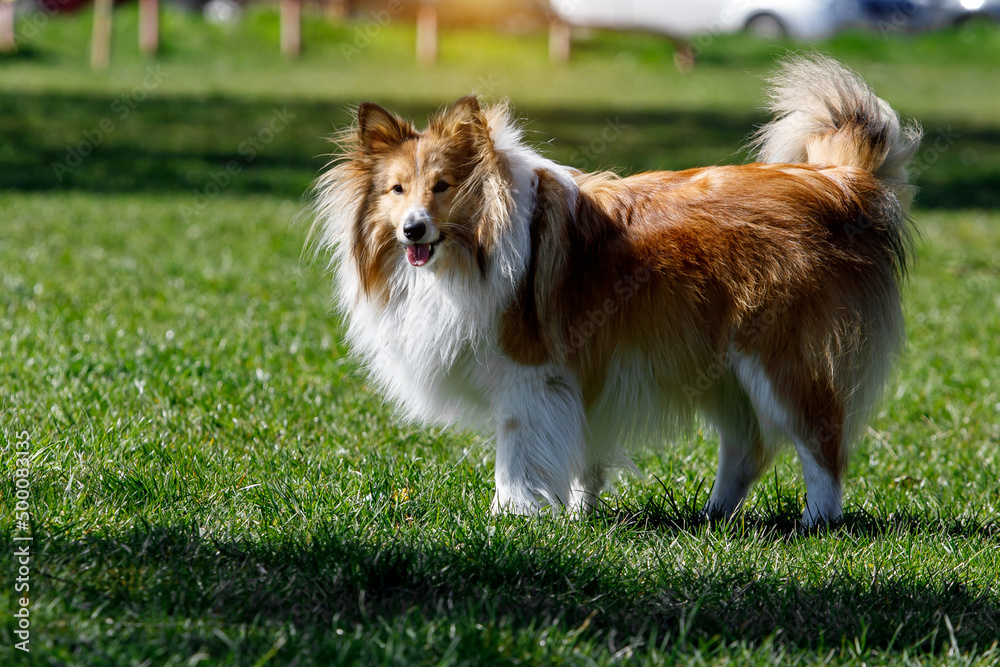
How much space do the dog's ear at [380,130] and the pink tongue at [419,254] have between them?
48 cm

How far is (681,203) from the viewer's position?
4059 millimetres

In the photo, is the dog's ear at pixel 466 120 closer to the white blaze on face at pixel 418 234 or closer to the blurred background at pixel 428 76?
the white blaze on face at pixel 418 234

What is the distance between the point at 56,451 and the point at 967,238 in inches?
390

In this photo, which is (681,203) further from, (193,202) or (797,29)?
(797,29)

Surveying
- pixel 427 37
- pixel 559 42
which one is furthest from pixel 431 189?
pixel 559 42

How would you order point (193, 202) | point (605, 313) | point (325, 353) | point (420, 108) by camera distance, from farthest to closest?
point (420, 108)
point (193, 202)
point (325, 353)
point (605, 313)

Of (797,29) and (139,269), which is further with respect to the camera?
(797,29)

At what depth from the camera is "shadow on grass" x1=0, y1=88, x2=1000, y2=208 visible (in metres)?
13.2

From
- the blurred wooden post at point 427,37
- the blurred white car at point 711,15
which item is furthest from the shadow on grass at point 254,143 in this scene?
the blurred white car at point 711,15

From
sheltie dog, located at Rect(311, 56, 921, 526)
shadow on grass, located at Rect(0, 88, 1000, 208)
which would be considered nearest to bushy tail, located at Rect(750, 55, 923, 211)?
sheltie dog, located at Rect(311, 56, 921, 526)

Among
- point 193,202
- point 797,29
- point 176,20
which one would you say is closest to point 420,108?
point 193,202

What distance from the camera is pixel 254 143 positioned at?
15.4 meters

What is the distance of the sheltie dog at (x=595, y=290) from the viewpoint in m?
3.89

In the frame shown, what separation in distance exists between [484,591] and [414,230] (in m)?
1.36
